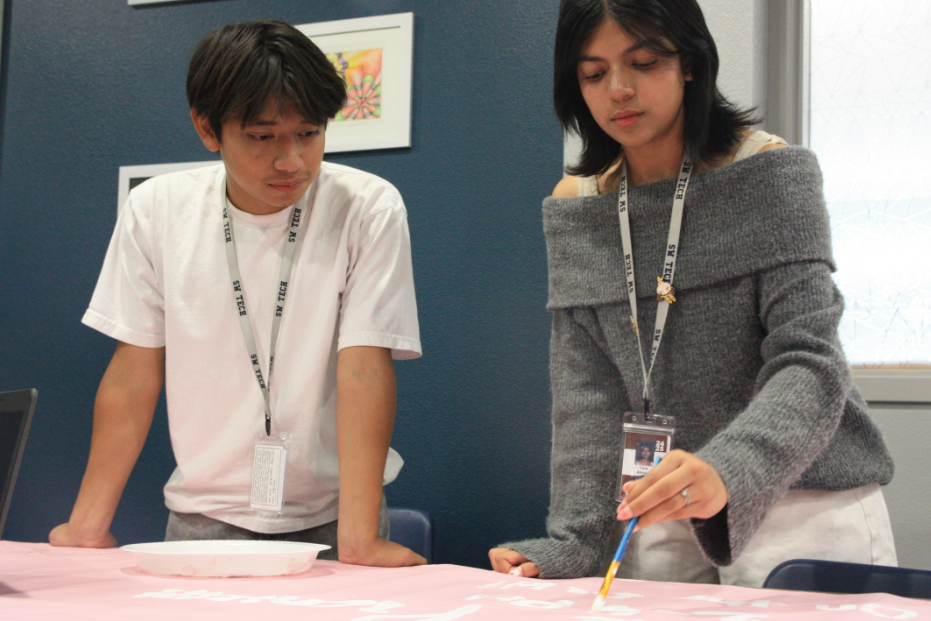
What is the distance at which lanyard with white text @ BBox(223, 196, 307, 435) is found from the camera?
1522 mm

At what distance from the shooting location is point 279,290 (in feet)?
5.09

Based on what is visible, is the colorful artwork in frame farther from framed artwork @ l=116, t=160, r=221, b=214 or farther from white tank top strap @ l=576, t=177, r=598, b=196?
Answer: white tank top strap @ l=576, t=177, r=598, b=196

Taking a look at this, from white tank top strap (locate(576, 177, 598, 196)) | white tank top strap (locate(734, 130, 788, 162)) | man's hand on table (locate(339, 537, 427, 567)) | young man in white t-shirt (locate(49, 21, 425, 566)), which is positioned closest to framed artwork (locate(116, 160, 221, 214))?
young man in white t-shirt (locate(49, 21, 425, 566))

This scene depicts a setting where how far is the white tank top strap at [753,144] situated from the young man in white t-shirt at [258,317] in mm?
646

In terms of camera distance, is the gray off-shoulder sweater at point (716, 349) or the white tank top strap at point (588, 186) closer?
the gray off-shoulder sweater at point (716, 349)

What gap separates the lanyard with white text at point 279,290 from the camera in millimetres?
1522

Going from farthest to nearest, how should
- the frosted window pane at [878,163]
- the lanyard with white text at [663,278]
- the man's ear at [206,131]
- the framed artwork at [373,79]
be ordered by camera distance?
the framed artwork at [373,79] < the frosted window pane at [878,163] < the man's ear at [206,131] < the lanyard with white text at [663,278]

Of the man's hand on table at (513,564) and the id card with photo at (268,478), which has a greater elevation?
the id card with photo at (268,478)

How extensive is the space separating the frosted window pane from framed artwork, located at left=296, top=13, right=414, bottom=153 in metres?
1.15

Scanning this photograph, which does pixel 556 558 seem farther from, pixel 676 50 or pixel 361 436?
pixel 676 50

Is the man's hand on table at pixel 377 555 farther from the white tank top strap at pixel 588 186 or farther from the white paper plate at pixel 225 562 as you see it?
the white tank top strap at pixel 588 186

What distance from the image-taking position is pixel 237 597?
92 centimetres

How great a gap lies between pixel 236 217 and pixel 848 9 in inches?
68.9

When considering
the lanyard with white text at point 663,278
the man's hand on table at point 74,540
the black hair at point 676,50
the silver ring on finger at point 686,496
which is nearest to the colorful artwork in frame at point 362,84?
the black hair at point 676,50
